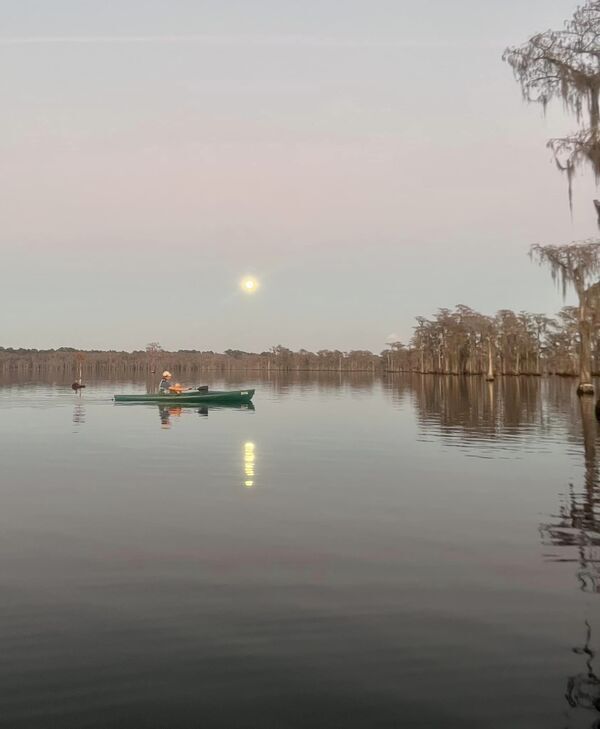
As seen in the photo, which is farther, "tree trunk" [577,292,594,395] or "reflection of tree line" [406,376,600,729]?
"tree trunk" [577,292,594,395]

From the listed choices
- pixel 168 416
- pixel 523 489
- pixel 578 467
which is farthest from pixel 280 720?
pixel 168 416

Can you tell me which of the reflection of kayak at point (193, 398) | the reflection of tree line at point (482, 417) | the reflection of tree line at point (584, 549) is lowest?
the reflection of tree line at point (584, 549)

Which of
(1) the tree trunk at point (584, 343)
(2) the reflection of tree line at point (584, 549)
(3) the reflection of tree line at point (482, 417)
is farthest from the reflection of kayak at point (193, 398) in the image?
(2) the reflection of tree line at point (584, 549)

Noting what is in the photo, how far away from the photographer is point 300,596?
7.87 m

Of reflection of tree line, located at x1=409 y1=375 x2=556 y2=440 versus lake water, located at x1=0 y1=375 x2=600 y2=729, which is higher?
reflection of tree line, located at x1=409 y1=375 x2=556 y2=440

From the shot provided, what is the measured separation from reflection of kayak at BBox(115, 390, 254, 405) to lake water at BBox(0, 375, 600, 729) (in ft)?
79.4

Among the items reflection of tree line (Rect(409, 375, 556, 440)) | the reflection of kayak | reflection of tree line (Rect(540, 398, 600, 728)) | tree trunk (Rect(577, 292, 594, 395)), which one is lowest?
reflection of tree line (Rect(540, 398, 600, 728))

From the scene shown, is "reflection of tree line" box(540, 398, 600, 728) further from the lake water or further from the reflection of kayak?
the reflection of kayak

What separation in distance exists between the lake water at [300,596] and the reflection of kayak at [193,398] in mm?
24211

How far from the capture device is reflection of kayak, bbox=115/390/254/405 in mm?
43344

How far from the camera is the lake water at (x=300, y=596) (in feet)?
17.3

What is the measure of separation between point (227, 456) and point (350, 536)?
11025 millimetres

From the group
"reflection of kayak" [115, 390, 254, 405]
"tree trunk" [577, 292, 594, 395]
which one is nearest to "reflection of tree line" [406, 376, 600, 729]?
"tree trunk" [577, 292, 594, 395]

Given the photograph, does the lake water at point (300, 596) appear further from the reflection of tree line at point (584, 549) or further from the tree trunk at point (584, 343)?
the tree trunk at point (584, 343)
